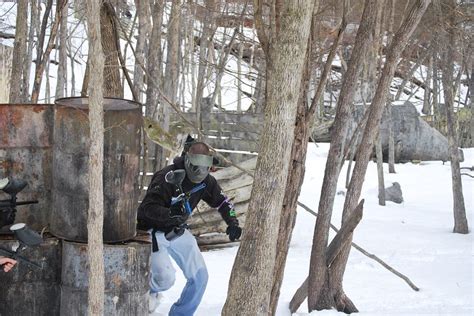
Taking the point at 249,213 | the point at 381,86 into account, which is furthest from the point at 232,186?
the point at 249,213

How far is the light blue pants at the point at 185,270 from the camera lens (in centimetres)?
586

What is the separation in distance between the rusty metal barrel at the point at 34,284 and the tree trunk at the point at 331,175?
274 centimetres

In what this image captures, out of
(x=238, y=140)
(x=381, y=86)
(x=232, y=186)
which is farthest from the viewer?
(x=238, y=140)

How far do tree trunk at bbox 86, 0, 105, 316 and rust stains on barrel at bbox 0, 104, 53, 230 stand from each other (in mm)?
1797

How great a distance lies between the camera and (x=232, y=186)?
10883 mm

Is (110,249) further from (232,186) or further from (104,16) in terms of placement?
(232,186)

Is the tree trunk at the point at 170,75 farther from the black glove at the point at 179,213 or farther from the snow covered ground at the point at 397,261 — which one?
the black glove at the point at 179,213

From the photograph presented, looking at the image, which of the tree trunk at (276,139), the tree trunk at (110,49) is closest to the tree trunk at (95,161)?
the tree trunk at (276,139)

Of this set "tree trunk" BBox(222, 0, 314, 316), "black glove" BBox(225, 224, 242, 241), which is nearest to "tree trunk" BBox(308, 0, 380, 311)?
"black glove" BBox(225, 224, 242, 241)

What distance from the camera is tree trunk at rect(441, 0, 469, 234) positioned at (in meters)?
12.2

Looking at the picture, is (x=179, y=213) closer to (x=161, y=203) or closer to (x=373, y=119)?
(x=161, y=203)

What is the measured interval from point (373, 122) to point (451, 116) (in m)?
6.87

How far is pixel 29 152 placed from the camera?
5.41m

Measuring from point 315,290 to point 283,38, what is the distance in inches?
137
